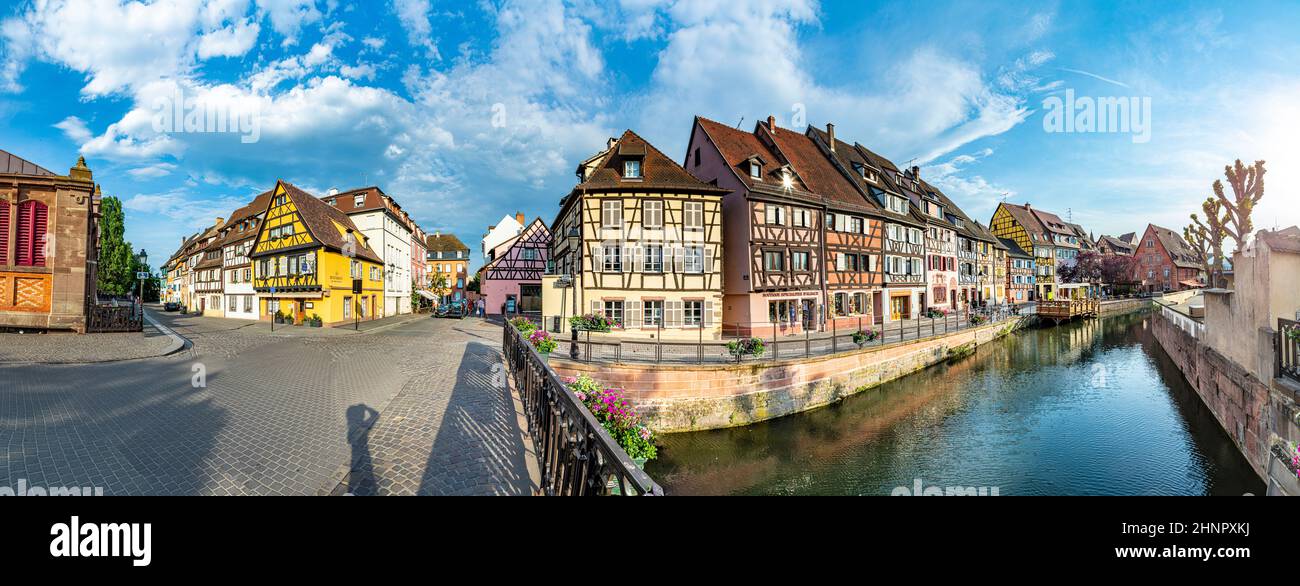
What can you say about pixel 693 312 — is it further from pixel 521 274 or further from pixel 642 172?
pixel 521 274

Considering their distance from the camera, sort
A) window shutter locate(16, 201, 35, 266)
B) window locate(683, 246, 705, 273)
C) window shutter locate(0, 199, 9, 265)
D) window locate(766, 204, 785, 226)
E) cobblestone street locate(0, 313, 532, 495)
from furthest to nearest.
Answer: window locate(766, 204, 785, 226), window locate(683, 246, 705, 273), window shutter locate(16, 201, 35, 266), window shutter locate(0, 199, 9, 265), cobblestone street locate(0, 313, 532, 495)

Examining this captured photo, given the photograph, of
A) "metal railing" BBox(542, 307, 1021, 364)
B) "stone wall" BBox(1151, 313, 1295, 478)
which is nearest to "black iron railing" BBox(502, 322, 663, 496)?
"metal railing" BBox(542, 307, 1021, 364)

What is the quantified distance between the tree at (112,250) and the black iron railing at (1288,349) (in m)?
65.8

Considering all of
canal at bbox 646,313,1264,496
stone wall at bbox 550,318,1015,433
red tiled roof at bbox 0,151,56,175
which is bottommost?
canal at bbox 646,313,1264,496

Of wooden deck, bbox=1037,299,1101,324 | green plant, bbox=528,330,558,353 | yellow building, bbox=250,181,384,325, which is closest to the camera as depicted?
green plant, bbox=528,330,558,353

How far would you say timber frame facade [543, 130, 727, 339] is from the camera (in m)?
21.1

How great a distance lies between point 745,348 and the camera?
15008 millimetres

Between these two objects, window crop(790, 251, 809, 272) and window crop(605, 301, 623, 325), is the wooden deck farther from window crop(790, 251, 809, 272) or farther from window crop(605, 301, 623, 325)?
window crop(605, 301, 623, 325)

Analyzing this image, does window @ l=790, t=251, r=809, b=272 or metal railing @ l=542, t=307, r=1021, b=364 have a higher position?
window @ l=790, t=251, r=809, b=272

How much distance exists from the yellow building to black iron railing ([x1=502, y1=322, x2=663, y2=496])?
2706 cm

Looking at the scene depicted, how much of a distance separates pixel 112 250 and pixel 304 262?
3111 cm

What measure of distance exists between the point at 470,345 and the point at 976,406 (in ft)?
62.7
